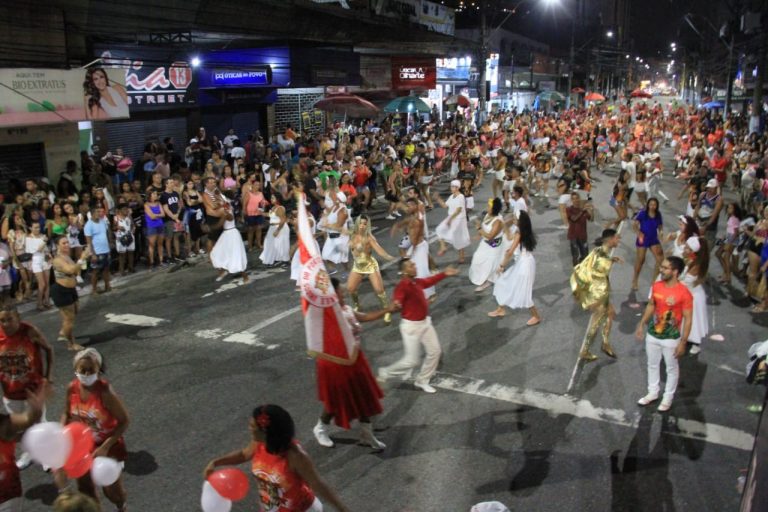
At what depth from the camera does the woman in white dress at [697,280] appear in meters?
8.22

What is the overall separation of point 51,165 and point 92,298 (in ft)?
17.3

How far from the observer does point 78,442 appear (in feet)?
14.4

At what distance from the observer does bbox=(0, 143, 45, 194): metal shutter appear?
46.8 feet

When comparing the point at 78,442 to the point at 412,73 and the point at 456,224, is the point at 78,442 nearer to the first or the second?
the point at 456,224

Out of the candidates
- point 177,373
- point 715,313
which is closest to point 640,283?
point 715,313

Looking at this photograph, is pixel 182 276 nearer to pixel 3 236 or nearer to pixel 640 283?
pixel 3 236

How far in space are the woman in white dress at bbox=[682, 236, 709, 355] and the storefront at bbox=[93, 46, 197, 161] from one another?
13.5 meters

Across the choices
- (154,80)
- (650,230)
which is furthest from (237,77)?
(650,230)

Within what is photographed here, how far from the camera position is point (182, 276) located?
1243cm

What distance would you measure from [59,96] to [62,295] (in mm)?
6987

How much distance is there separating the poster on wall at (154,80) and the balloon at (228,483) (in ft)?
50.1

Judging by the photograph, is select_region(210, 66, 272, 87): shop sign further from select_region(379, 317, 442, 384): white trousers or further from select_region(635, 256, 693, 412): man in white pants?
select_region(635, 256, 693, 412): man in white pants

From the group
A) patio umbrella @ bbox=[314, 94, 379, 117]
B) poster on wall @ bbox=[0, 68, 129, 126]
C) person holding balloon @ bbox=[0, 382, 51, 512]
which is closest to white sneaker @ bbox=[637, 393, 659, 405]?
person holding balloon @ bbox=[0, 382, 51, 512]

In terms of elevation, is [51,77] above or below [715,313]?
above
